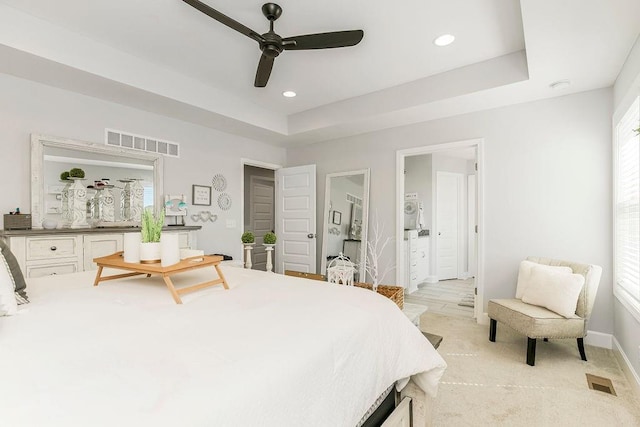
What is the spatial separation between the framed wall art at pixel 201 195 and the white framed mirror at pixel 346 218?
1721 millimetres

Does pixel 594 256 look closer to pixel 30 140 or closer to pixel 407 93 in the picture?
pixel 407 93

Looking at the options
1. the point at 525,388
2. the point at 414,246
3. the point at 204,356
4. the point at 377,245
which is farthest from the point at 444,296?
the point at 204,356

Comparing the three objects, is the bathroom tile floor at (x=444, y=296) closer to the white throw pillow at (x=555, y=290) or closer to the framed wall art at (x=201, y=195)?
the white throw pillow at (x=555, y=290)

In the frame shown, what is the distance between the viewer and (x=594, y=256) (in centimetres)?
302

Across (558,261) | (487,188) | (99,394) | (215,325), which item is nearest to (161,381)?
(99,394)

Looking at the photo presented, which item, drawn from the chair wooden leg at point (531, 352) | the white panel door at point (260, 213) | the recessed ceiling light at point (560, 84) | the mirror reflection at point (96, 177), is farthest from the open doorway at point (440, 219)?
the mirror reflection at point (96, 177)

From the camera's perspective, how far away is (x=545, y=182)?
128 inches

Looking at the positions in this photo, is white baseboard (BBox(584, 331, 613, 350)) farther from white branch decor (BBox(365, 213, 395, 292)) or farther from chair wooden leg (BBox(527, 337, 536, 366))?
white branch decor (BBox(365, 213, 395, 292))

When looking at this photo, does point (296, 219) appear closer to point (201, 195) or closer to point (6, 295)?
point (201, 195)

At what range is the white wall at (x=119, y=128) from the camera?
269 centimetres

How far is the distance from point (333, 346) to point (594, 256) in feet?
11.1

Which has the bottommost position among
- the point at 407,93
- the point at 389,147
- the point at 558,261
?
the point at 558,261

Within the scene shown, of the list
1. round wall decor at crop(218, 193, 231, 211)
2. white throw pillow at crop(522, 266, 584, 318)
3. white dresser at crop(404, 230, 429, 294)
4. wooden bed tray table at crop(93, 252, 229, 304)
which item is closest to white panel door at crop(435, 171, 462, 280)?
white dresser at crop(404, 230, 429, 294)

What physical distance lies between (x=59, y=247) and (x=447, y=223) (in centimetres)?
580
